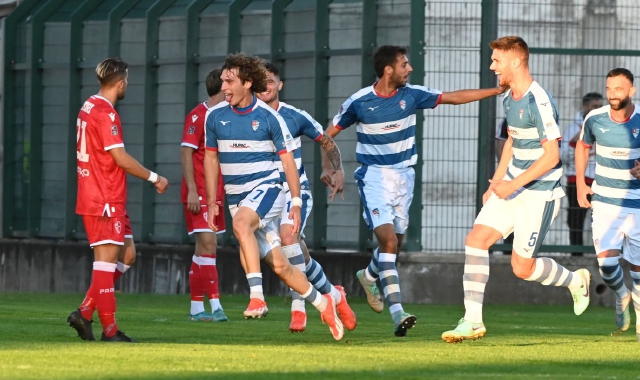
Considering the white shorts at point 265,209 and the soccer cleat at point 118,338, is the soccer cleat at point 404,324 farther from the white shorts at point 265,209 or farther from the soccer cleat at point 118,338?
the soccer cleat at point 118,338

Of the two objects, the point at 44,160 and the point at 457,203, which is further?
the point at 44,160

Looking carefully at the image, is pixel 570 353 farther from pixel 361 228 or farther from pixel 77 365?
pixel 361 228

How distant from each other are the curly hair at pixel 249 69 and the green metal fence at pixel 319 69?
6.79 m

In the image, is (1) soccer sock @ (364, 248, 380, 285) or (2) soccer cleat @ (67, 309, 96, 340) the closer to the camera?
(2) soccer cleat @ (67, 309, 96, 340)

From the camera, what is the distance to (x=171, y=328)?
40.7 feet

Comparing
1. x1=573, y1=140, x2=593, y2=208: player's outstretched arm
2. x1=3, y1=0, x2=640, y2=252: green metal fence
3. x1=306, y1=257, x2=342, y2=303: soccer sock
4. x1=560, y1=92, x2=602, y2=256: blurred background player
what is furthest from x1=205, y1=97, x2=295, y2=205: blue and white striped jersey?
x1=560, y1=92, x2=602, y2=256: blurred background player

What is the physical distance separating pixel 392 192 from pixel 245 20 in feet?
25.0

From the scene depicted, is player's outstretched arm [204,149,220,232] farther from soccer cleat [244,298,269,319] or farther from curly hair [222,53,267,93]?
soccer cleat [244,298,269,319]

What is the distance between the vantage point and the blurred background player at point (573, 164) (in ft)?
58.4

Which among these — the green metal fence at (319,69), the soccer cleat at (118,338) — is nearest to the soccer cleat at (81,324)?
the soccer cleat at (118,338)

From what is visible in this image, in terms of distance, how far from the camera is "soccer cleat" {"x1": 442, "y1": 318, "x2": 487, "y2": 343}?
10.1 meters

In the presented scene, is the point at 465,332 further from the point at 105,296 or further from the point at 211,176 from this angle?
the point at 105,296

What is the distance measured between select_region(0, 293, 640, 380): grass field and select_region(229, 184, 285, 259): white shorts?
0.72m

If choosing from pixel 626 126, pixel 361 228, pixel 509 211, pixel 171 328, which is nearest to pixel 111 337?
pixel 171 328
